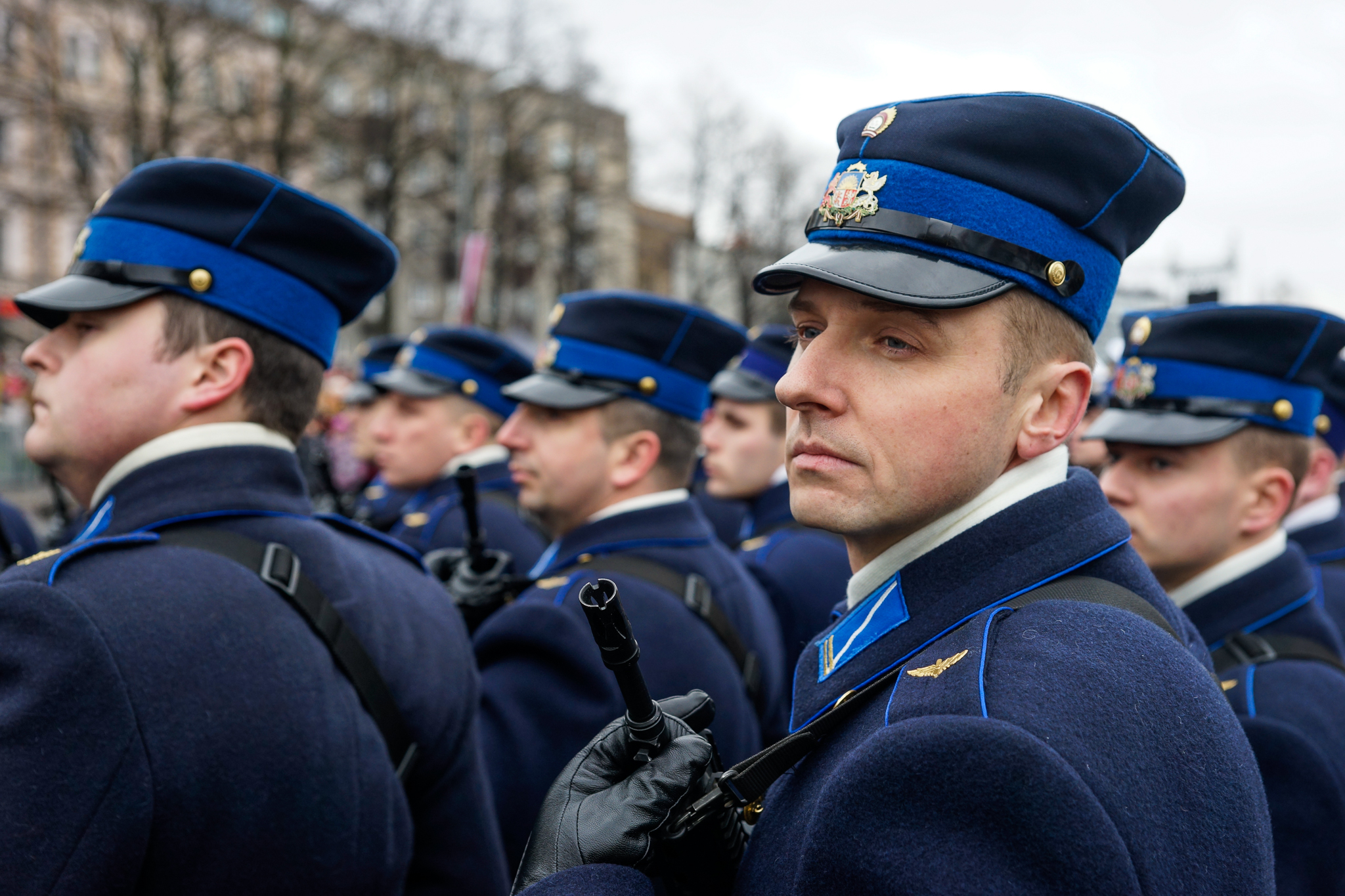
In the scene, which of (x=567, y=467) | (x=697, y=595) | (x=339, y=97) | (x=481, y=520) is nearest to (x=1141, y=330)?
(x=697, y=595)

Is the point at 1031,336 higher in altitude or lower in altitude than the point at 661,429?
higher

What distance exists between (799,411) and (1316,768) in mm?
1580

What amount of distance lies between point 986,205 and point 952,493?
18.7 inches

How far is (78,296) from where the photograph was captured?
2482 mm

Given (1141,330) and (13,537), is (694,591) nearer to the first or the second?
(1141,330)

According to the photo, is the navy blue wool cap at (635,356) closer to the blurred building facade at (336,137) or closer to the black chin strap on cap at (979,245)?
the black chin strap on cap at (979,245)

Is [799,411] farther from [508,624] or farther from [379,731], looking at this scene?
[508,624]

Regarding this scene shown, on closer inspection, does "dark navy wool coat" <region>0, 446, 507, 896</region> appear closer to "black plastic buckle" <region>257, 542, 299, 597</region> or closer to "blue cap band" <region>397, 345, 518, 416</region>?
"black plastic buckle" <region>257, 542, 299, 597</region>

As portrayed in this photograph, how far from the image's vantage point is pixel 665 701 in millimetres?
1985

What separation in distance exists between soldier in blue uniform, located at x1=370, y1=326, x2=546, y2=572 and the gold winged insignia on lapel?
5.37m

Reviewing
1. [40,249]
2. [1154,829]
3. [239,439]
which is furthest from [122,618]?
[40,249]

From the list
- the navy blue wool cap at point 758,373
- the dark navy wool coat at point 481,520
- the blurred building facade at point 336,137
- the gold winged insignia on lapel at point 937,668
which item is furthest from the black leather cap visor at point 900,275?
the blurred building facade at point 336,137

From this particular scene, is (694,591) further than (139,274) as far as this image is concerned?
Yes

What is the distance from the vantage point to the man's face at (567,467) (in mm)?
4141
